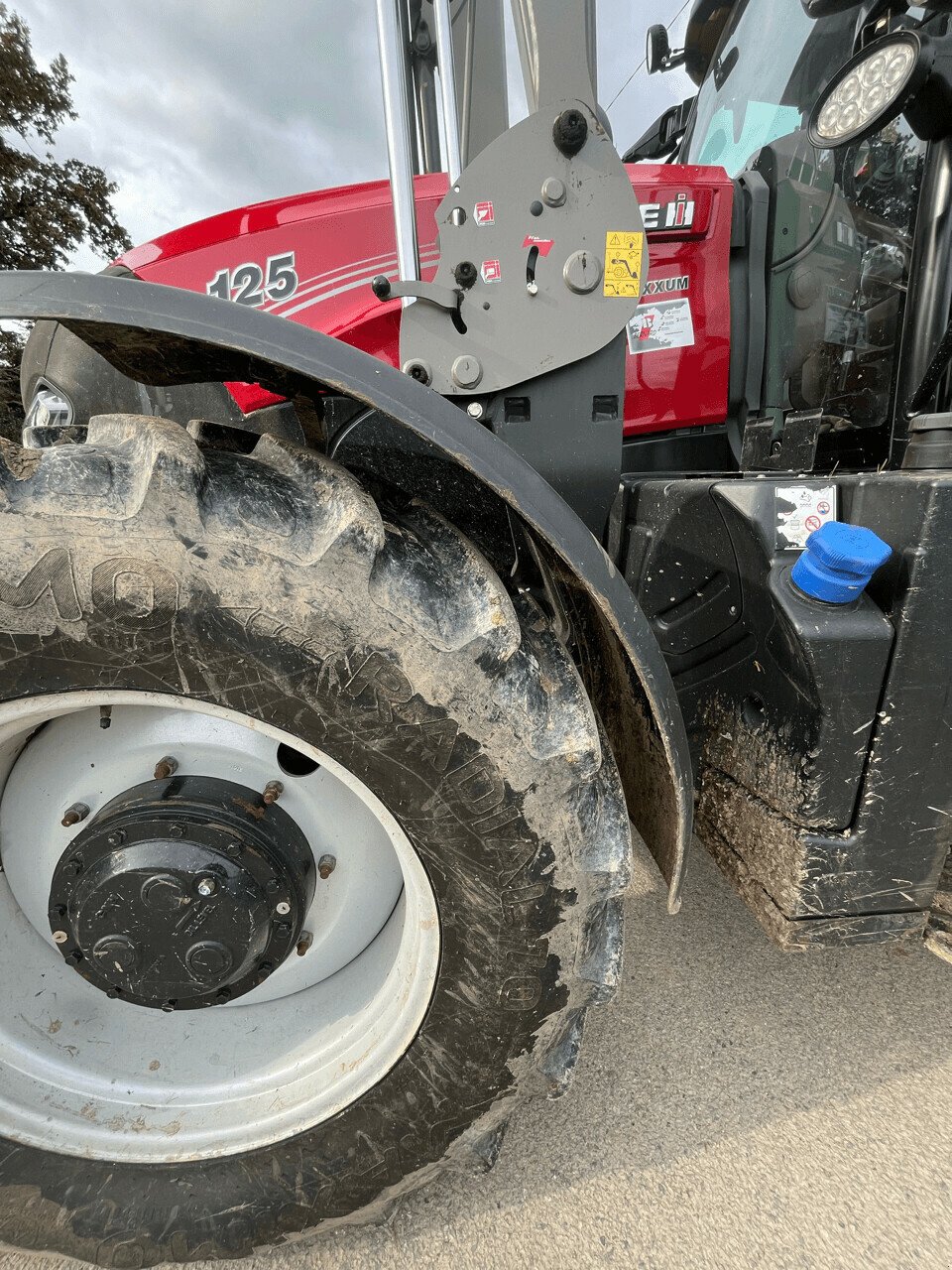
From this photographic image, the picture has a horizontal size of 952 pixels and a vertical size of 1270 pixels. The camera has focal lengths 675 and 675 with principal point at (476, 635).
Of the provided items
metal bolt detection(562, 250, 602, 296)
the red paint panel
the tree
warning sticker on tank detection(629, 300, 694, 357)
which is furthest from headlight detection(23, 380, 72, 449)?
the tree

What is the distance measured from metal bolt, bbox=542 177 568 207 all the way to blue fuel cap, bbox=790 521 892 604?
2.53 feet

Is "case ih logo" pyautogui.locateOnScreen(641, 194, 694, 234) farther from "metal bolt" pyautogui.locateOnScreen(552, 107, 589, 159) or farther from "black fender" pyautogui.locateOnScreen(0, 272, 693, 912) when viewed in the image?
"black fender" pyautogui.locateOnScreen(0, 272, 693, 912)

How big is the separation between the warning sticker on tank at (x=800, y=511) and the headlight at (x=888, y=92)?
2.30 ft

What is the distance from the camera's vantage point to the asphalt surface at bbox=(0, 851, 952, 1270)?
46.6 inches

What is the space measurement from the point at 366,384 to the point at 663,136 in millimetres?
2719

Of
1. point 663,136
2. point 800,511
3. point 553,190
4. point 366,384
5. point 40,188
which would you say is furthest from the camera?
point 40,188

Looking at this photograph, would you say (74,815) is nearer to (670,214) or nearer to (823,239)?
(670,214)

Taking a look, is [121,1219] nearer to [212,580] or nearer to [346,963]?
[346,963]

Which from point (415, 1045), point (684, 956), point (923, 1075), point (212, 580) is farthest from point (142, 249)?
point (923, 1075)

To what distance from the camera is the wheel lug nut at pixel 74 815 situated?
108 cm

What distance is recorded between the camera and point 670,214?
1.72m

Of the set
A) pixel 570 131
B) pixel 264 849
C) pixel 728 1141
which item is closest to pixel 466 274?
pixel 570 131

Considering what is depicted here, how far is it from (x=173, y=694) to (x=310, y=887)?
1.44 ft

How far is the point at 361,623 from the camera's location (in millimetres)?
852
